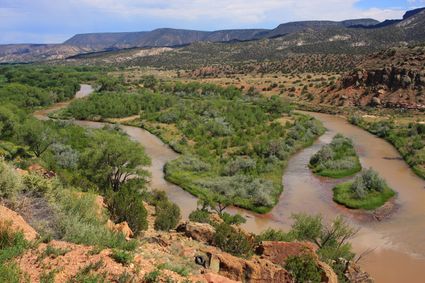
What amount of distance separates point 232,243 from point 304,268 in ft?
10.5

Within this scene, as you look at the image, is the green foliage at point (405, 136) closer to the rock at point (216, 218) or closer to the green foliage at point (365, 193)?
the green foliage at point (365, 193)

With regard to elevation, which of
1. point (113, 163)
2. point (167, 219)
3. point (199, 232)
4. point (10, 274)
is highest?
point (10, 274)

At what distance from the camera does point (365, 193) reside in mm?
36031

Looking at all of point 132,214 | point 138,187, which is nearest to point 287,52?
point 138,187

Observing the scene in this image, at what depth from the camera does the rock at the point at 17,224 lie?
11223mm

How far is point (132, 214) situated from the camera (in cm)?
1977

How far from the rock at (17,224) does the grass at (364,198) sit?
92.0 feet

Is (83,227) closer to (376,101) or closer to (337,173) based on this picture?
(337,173)

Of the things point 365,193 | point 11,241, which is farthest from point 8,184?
point 365,193

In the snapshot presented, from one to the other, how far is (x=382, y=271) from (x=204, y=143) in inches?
1343

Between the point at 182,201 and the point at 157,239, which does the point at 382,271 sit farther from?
the point at 182,201

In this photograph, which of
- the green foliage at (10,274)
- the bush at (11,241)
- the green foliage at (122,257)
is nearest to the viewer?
the green foliage at (10,274)

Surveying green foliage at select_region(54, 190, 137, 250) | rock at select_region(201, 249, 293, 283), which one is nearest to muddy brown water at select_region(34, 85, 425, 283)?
rock at select_region(201, 249, 293, 283)

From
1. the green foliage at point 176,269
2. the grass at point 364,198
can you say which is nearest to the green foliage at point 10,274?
the green foliage at point 176,269
